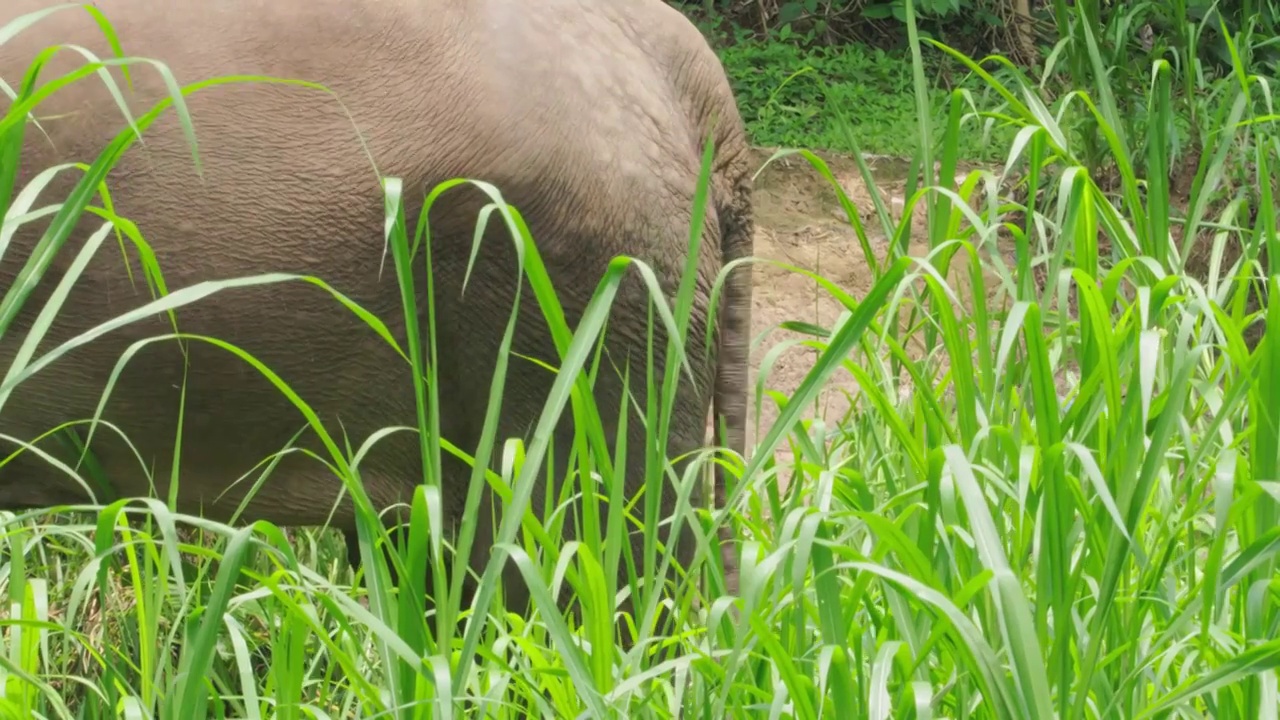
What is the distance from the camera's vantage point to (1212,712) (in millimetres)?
1352

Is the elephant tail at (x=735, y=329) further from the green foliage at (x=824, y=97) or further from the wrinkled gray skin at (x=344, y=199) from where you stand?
the green foliage at (x=824, y=97)

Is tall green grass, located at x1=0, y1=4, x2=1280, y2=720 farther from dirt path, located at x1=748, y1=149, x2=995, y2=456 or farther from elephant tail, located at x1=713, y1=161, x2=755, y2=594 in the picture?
dirt path, located at x1=748, y1=149, x2=995, y2=456

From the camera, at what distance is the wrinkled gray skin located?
2.03 metres

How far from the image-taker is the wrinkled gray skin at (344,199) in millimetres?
2025

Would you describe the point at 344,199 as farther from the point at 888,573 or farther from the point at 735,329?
the point at 888,573

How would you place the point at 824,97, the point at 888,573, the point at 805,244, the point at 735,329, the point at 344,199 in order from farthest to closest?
1. the point at 824,97
2. the point at 805,244
3. the point at 735,329
4. the point at 344,199
5. the point at 888,573

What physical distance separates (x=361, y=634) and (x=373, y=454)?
0.23 m

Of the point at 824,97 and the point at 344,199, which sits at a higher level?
the point at 344,199

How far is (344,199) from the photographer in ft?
6.70

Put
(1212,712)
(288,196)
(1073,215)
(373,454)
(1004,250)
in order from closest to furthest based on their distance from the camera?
(1212,712), (1073,215), (288,196), (373,454), (1004,250)

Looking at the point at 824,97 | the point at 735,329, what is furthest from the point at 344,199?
the point at 824,97

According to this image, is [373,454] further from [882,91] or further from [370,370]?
[882,91]

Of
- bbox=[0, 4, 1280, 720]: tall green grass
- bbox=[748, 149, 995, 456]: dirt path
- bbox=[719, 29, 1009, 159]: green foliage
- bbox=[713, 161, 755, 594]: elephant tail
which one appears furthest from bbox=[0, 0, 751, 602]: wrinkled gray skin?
bbox=[719, 29, 1009, 159]: green foliage

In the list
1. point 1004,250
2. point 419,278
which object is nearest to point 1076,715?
point 419,278
